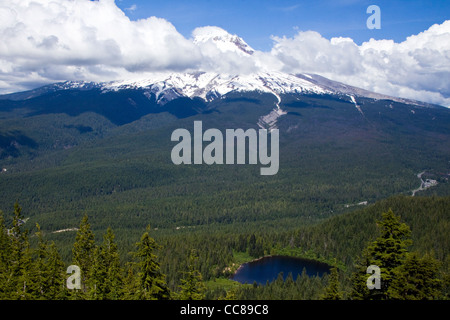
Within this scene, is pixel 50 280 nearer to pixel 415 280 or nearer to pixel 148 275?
pixel 148 275

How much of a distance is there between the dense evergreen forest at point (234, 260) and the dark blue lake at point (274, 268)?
10.4ft

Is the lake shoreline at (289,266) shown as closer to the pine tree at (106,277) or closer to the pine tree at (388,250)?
the pine tree at (106,277)

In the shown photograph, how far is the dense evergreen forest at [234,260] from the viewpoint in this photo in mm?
25062

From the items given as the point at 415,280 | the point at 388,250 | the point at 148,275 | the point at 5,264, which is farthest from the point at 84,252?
the point at 415,280

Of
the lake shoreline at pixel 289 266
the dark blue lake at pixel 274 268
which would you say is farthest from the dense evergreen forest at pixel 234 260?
the dark blue lake at pixel 274 268

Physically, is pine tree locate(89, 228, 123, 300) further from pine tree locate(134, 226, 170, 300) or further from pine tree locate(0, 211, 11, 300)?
pine tree locate(134, 226, 170, 300)

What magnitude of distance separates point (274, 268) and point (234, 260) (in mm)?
12733

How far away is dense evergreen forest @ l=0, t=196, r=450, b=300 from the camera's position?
25062mm

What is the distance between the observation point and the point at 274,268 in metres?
107

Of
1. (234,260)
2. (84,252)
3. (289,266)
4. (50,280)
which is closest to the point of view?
(50,280)

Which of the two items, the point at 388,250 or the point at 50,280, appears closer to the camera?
the point at 388,250

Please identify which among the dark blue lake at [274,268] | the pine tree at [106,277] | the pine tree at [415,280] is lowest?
the dark blue lake at [274,268]
